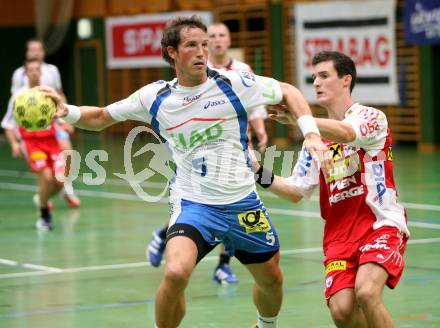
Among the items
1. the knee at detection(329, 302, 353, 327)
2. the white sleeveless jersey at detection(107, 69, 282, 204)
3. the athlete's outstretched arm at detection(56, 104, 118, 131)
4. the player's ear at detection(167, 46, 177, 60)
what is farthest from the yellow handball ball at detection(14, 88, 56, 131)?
the knee at detection(329, 302, 353, 327)

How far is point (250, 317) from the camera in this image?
8.70m

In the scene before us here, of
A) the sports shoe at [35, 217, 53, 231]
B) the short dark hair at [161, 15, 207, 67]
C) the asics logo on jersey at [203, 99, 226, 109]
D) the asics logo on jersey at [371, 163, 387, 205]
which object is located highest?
the short dark hair at [161, 15, 207, 67]

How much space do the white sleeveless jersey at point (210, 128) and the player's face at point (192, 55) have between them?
8cm

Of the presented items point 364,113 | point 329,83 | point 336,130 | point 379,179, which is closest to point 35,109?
point 329,83

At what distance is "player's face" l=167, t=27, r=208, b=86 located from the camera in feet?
23.9

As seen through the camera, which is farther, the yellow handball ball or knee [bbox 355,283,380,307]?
the yellow handball ball

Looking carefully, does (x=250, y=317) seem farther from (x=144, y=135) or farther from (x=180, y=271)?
(x=144, y=135)

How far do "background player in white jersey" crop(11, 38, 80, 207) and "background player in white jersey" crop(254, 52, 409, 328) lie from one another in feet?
25.3

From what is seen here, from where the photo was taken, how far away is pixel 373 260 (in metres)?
6.66

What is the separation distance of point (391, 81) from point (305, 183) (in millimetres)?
17311

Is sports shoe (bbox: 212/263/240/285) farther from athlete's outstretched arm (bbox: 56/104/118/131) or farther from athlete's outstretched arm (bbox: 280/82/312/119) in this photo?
athlete's outstretched arm (bbox: 280/82/312/119)

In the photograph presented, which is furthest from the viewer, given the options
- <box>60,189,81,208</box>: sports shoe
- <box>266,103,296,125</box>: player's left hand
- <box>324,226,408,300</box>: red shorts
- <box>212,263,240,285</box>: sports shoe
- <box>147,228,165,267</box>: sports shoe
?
<box>60,189,81,208</box>: sports shoe

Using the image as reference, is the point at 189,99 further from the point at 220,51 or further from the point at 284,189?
the point at 220,51

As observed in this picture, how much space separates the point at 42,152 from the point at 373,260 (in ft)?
30.4
